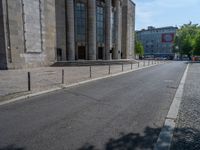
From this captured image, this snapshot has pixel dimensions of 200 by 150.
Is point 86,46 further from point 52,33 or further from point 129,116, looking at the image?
point 129,116

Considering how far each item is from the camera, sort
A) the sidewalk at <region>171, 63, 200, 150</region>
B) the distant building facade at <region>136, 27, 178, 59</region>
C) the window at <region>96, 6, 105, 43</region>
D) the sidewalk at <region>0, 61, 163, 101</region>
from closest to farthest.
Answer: the sidewalk at <region>171, 63, 200, 150</region>
the sidewalk at <region>0, 61, 163, 101</region>
the window at <region>96, 6, 105, 43</region>
the distant building facade at <region>136, 27, 178, 59</region>

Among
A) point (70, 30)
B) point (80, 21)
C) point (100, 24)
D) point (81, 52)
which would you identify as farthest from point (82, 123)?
point (100, 24)

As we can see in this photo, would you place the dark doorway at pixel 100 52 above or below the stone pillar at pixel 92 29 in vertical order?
below

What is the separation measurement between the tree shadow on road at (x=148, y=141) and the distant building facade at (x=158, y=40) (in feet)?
403

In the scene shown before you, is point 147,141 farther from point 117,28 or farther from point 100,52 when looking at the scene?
point 117,28

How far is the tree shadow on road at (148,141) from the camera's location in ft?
13.3

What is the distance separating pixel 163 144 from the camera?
13.8 ft

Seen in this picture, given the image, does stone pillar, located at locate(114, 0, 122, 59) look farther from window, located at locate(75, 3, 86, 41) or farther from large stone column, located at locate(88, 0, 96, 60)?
window, located at locate(75, 3, 86, 41)

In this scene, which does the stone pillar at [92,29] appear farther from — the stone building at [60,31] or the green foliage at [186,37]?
the green foliage at [186,37]

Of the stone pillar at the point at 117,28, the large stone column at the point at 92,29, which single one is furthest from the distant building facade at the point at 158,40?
the large stone column at the point at 92,29

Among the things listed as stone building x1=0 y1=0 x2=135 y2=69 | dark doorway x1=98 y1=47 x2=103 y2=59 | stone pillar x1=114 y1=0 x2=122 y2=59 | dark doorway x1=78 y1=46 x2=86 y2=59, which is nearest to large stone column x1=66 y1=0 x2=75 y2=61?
stone building x1=0 y1=0 x2=135 y2=69

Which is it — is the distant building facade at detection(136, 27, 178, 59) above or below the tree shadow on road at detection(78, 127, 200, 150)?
above

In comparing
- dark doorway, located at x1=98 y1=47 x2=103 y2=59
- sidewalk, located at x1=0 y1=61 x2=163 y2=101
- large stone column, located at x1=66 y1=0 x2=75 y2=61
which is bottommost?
sidewalk, located at x1=0 y1=61 x2=163 y2=101

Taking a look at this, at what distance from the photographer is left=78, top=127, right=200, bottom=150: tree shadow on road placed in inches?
159
